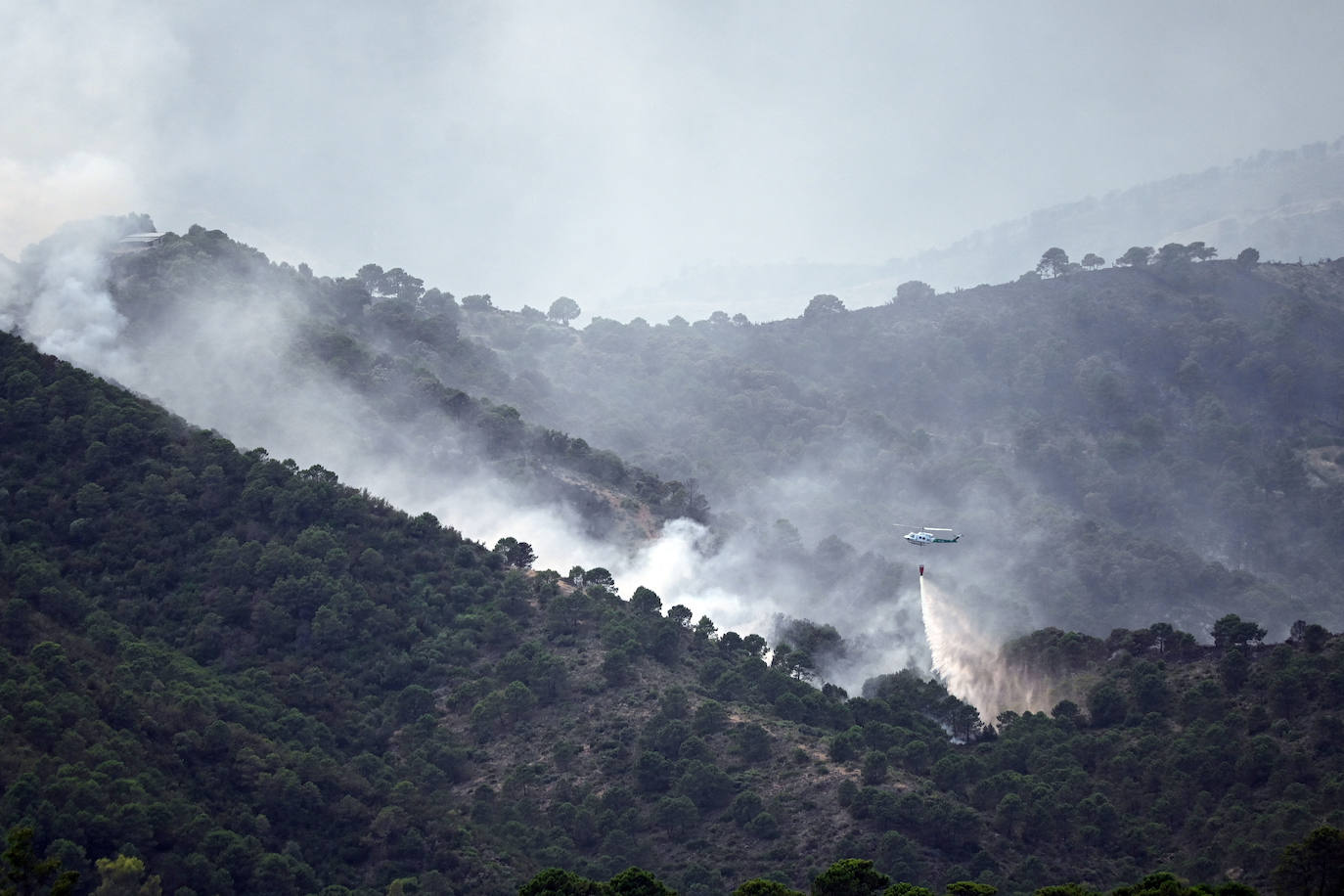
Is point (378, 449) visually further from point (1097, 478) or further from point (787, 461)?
point (1097, 478)

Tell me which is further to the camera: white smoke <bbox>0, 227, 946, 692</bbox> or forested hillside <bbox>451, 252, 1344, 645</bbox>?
forested hillside <bbox>451, 252, 1344, 645</bbox>

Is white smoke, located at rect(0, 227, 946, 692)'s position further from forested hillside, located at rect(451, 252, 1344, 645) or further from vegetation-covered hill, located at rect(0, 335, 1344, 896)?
vegetation-covered hill, located at rect(0, 335, 1344, 896)

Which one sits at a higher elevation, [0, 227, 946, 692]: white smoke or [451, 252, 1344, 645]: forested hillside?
[451, 252, 1344, 645]: forested hillside

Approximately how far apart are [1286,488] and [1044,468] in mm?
28960

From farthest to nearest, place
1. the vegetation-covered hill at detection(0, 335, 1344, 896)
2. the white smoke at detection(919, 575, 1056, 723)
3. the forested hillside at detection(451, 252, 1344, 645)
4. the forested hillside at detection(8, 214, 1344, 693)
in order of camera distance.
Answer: the forested hillside at detection(451, 252, 1344, 645)
the forested hillside at detection(8, 214, 1344, 693)
the white smoke at detection(919, 575, 1056, 723)
the vegetation-covered hill at detection(0, 335, 1344, 896)

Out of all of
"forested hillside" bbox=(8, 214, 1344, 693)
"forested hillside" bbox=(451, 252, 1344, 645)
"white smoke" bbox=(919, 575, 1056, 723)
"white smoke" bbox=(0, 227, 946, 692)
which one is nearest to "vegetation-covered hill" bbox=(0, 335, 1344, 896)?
"white smoke" bbox=(919, 575, 1056, 723)

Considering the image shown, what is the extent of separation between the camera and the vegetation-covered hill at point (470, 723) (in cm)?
7581

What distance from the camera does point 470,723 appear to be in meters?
95.4

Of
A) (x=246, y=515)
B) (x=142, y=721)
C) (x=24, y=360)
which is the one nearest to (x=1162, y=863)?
(x=142, y=721)

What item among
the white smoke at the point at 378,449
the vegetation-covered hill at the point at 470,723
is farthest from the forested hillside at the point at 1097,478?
the vegetation-covered hill at the point at 470,723

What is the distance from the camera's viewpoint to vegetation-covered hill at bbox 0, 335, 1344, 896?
75812 millimetres

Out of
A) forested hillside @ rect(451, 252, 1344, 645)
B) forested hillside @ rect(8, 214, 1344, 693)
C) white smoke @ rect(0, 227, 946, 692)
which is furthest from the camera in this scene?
forested hillside @ rect(451, 252, 1344, 645)

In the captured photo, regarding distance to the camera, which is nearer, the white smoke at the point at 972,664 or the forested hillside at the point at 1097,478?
the white smoke at the point at 972,664

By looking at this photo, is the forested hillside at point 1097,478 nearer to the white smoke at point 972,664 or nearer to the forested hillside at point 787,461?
the forested hillside at point 787,461
